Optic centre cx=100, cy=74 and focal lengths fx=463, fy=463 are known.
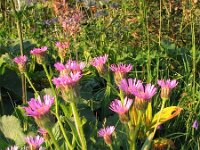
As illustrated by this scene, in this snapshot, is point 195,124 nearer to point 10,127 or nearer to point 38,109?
point 10,127

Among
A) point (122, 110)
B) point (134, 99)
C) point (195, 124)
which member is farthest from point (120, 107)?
point (195, 124)

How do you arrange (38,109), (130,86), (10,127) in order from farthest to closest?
(10,127) < (130,86) < (38,109)

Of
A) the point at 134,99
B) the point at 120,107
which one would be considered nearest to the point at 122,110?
the point at 120,107

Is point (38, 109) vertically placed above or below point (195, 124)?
above

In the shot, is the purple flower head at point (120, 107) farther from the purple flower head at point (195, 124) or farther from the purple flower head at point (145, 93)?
the purple flower head at point (195, 124)

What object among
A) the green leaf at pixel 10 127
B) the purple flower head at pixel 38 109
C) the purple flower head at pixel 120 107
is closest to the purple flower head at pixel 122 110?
the purple flower head at pixel 120 107

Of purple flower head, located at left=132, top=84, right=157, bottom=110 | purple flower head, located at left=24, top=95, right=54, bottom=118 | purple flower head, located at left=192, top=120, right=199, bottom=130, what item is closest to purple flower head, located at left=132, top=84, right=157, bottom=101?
purple flower head, located at left=132, top=84, right=157, bottom=110

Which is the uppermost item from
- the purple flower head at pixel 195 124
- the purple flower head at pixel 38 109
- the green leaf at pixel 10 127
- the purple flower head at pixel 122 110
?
the purple flower head at pixel 38 109

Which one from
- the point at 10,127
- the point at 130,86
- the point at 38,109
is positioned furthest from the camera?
the point at 10,127

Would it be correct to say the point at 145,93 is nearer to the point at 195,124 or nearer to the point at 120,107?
the point at 120,107

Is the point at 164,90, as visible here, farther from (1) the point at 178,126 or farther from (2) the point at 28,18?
(2) the point at 28,18

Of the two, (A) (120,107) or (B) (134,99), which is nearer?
(A) (120,107)

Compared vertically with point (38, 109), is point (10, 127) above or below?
below

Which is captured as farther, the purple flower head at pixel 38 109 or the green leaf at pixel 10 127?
the green leaf at pixel 10 127
